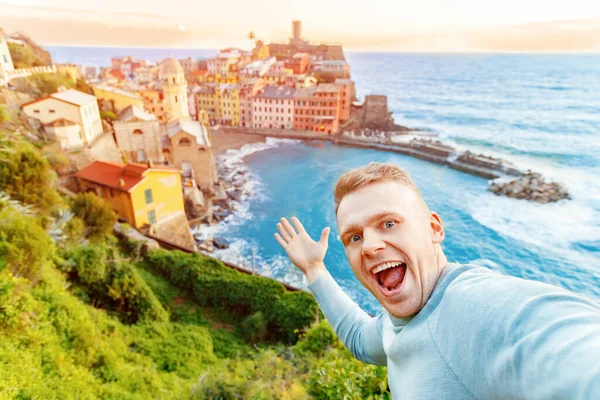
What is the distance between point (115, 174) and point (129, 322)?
867cm

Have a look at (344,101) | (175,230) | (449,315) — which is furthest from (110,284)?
(344,101)

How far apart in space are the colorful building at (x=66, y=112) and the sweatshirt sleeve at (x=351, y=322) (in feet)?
61.5

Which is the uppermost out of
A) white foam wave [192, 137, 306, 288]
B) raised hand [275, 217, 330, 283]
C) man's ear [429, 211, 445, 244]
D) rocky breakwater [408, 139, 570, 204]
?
man's ear [429, 211, 445, 244]

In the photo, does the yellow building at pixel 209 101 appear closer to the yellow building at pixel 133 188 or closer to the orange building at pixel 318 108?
the orange building at pixel 318 108

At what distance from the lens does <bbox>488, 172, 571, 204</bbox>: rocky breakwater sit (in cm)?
1536

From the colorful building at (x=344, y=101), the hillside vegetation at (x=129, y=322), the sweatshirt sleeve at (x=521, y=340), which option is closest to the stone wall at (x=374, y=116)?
the colorful building at (x=344, y=101)

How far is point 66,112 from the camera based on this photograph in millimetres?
16781

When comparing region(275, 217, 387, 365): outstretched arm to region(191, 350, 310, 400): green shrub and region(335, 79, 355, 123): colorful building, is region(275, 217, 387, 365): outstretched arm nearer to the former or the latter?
region(191, 350, 310, 400): green shrub

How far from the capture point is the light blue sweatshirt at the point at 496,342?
65 cm

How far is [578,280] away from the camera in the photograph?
736cm

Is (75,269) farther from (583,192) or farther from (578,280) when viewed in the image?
(583,192)

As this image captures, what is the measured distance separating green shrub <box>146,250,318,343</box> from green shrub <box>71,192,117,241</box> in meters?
1.65

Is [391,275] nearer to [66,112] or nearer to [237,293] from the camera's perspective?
[237,293]

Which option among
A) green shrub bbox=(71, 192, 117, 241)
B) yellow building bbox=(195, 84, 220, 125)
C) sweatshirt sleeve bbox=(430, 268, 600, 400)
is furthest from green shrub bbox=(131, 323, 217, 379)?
yellow building bbox=(195, 84, 220, 125)
